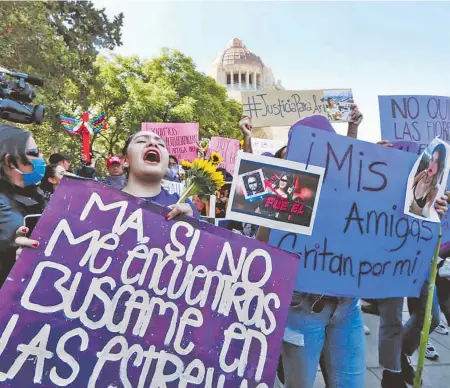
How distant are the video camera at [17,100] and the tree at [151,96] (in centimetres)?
1743

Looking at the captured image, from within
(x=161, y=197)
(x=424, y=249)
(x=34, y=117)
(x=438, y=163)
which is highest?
(x=34, y=117)

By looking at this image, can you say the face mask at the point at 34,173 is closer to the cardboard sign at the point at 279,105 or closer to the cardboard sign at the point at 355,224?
the cardboard sign at the point at 355,224

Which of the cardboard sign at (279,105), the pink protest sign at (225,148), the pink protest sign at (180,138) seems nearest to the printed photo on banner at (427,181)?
the cardboard sign at (279,105)

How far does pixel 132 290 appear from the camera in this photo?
4.98 ft

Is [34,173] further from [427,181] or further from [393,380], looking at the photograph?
[393,380]

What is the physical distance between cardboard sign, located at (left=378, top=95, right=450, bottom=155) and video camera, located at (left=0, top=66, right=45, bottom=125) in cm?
263

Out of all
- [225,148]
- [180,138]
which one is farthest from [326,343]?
[180,138]

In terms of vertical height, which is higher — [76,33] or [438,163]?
[76,33]

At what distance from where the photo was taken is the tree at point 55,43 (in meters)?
9.84

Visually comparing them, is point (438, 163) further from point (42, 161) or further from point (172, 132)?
point (172, 132)

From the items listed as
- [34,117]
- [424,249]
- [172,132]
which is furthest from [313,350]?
[172,132]

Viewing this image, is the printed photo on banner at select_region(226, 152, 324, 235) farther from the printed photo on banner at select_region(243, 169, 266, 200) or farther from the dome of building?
the dome of building

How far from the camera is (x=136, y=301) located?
4.95 ft

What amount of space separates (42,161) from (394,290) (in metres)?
2.21
